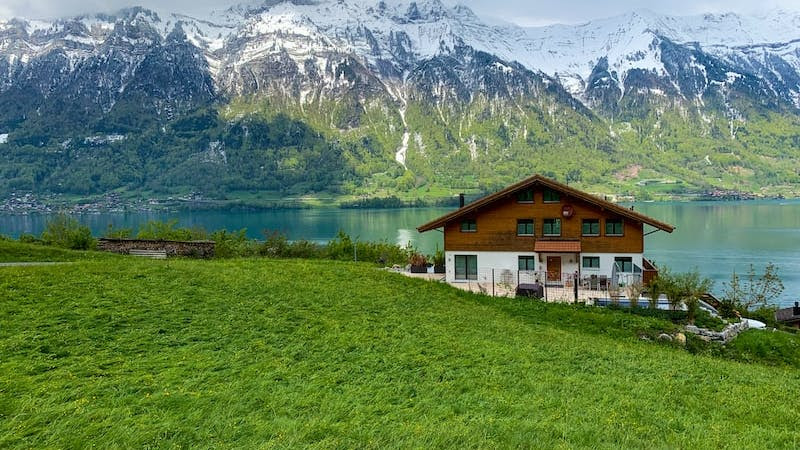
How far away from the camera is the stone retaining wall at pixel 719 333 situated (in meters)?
21.2

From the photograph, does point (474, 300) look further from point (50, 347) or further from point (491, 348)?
point (50, 347)

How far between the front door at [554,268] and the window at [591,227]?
2.28 metres

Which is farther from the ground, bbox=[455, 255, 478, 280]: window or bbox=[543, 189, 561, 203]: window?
bbox=[543, 189, 561, 203]: window

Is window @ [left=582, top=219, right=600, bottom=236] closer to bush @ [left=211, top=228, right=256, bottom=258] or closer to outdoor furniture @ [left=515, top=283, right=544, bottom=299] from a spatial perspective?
outdoor furniture @ [left=515, top=283, right=544, bottom=299]

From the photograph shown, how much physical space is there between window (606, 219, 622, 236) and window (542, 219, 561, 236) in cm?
284

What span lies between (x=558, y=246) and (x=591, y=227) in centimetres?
256

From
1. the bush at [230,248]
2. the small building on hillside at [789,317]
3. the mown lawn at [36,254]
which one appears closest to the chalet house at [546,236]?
the small building on hillside at [789,317]

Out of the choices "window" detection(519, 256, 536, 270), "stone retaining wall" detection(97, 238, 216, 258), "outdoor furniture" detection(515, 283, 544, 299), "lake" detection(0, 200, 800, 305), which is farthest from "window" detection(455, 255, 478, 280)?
"lake" detection(0, 200, 800, 305)

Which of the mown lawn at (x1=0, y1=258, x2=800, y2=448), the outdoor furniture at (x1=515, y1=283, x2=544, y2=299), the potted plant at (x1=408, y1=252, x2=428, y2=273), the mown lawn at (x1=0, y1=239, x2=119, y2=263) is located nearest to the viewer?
the mown lawn at (x1=0, y1=258, x2=800, y2=448)

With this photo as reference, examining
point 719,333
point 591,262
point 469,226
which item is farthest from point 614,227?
point 719,333

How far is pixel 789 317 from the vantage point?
114 feet

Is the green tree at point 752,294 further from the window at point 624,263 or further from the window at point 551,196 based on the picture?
the window at point 551,196

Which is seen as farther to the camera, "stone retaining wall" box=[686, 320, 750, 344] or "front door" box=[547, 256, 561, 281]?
"front door" box=[547, 256, 561, 281]

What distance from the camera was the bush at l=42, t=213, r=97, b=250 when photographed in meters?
37.1
